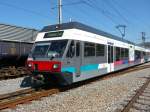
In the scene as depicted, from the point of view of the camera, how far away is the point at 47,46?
12953 mm

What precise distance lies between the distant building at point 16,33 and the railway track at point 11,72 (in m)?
2.07

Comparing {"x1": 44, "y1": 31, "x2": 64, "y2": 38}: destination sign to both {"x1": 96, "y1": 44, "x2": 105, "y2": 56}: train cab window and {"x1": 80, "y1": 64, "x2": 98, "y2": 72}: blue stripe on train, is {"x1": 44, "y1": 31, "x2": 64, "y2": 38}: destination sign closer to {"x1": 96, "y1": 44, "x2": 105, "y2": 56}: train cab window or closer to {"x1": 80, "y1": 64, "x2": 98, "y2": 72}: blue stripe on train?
{"x1": 80, "y1": 64, "x2": 98, "y2": 72}: blue stripe on train

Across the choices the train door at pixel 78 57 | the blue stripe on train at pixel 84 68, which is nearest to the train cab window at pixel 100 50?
the blue stripe on train at pixel 84 68

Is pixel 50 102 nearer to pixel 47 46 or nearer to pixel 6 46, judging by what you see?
pixel 47 46

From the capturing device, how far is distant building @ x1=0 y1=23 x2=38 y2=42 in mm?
19155

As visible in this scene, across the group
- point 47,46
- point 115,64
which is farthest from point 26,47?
point 47,46

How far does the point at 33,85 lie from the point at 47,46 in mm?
2515

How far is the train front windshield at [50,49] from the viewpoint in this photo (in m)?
12.3

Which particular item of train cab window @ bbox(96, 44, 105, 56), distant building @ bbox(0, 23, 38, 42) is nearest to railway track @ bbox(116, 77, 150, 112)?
train cab window @ bbox(96, 44, 105, 56)

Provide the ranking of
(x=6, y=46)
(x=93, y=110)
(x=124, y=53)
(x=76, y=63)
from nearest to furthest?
1. (x=93, y=110)
2. (x=76, y=63)
3. (x=6, y=46)
4. (x=124, y=53)

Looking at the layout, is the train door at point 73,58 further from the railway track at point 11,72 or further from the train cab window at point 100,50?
the railway track at point 11,72

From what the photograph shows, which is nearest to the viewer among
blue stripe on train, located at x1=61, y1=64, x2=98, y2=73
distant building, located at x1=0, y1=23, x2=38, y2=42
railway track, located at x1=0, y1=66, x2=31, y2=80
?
blue stripe on train, located at x1=61, y1=64, x2=98, y2=73

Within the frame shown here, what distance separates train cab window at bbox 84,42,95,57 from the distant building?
667 cm

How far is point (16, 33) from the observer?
20.7 metres
